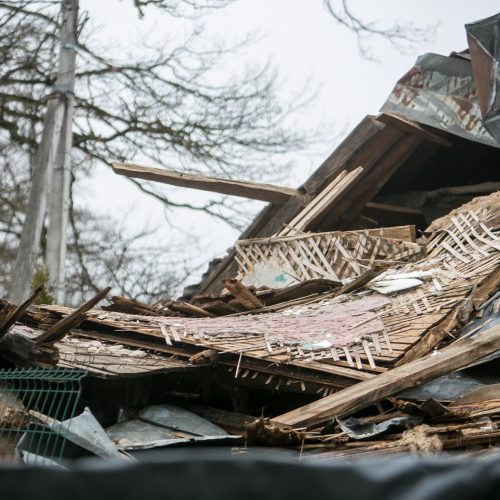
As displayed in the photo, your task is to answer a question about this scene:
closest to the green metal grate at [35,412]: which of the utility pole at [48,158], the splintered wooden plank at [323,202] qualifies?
the splintered wooden plank at [323,202]

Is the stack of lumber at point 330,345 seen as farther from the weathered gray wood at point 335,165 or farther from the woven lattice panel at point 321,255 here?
the weathered gray wood at point 335,165

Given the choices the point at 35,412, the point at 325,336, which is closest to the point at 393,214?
the point at 325,336

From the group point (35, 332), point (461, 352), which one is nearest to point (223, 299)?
point (35, 332)

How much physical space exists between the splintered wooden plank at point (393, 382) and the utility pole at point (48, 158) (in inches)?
329

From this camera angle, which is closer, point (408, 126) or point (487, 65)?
point (487, 65)

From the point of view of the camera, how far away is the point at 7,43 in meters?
18.9

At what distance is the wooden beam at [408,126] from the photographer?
1091 centimetres

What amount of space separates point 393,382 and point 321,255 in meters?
3.71

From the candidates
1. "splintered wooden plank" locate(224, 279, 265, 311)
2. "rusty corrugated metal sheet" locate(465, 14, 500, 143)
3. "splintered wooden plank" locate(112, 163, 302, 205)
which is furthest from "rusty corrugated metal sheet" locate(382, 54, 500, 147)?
"splintered wooden plank" locate(224, 279, 265, 311)

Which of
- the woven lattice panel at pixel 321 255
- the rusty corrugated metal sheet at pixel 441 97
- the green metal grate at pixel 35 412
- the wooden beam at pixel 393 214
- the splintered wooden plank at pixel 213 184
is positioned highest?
the rusty corrugated metal sheet at pixel 441 97

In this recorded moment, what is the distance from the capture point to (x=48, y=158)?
1362 centimetres

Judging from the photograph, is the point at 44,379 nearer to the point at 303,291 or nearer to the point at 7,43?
the point at 303,291

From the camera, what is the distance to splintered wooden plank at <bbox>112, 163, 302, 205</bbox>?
10891 millimetres

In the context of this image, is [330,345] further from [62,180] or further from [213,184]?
[62,180]
